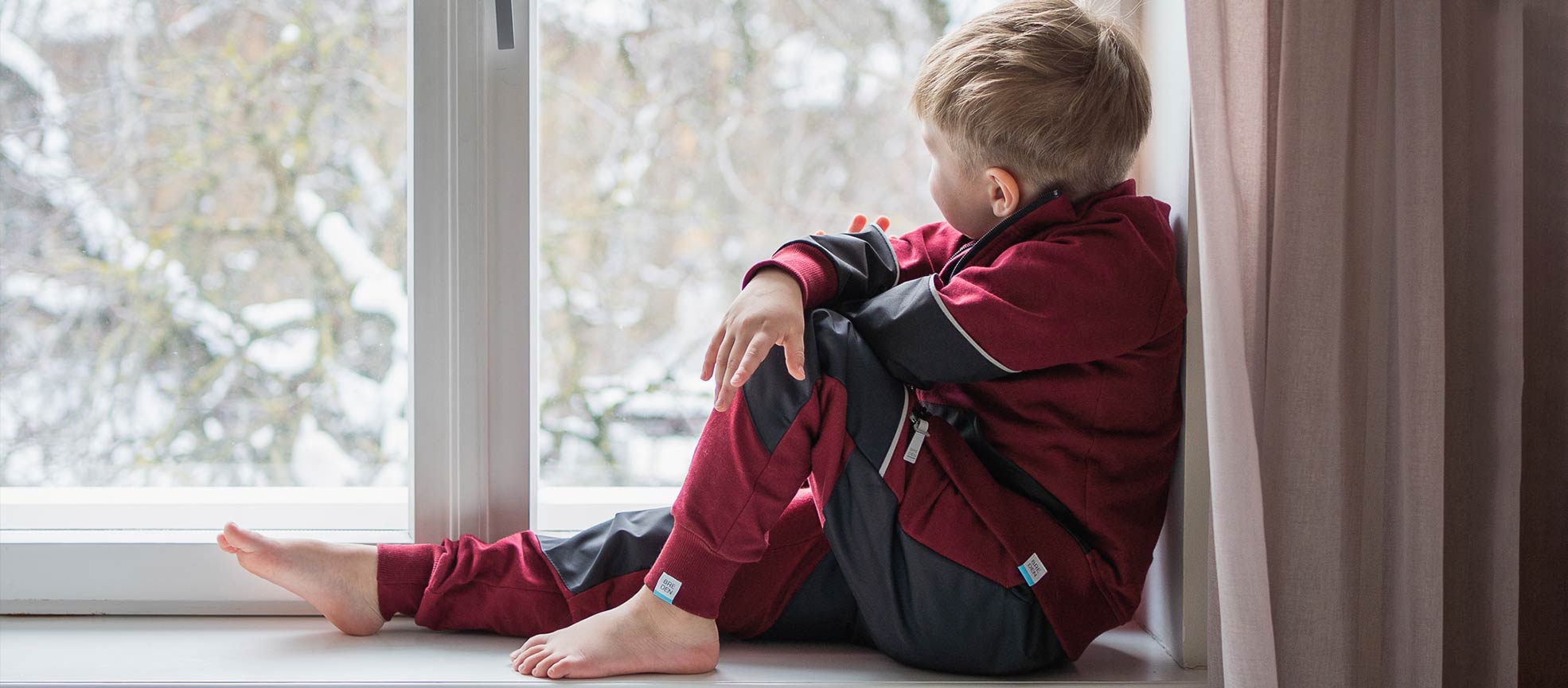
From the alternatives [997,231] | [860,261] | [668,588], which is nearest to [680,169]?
[860,261]

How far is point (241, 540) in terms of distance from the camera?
1060mm

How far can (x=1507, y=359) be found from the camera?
3.16ft

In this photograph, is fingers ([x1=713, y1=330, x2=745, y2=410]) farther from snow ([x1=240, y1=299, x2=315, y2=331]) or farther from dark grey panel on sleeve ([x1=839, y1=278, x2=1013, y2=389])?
snow ([x1=240, y1=299, x2=315, y2=331])

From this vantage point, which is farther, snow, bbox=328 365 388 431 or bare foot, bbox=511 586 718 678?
snow, bbox=328 365 388 431

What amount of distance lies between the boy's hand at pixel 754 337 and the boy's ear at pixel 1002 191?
0.77ft

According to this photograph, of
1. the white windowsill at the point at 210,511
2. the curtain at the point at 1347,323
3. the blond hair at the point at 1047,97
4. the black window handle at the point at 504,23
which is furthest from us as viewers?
the white windowsill at the point at 210,511

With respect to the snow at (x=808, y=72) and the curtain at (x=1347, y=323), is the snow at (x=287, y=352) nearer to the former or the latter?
the snow at (x=808, y=72)

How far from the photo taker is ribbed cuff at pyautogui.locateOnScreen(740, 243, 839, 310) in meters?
0.98

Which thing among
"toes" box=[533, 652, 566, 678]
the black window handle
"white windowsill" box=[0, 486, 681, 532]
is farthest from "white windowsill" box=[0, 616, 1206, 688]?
the black window handle

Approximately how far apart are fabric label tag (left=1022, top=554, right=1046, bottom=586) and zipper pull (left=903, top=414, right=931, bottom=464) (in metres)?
0.14

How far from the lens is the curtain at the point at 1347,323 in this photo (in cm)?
89

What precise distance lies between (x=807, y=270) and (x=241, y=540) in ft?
2.07

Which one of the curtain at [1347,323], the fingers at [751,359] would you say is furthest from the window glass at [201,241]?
the curtain at [1347,323]

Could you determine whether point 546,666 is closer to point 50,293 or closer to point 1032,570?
point 1032,570
